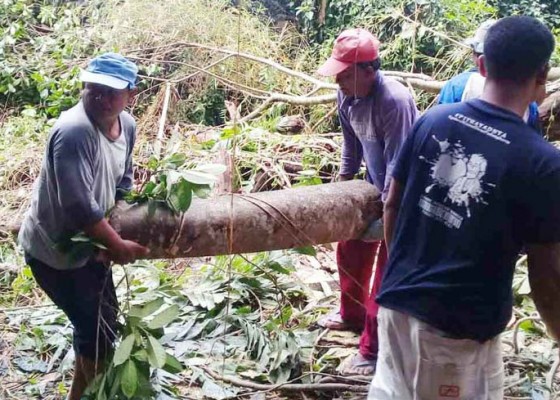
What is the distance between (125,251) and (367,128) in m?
1.28

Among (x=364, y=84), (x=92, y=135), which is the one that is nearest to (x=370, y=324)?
(x=364, y=84)

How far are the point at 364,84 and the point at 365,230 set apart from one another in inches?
26.0

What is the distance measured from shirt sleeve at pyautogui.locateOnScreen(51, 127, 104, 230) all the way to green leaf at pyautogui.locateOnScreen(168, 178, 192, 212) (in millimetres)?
313

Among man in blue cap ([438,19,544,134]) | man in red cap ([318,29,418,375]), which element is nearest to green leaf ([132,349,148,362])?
man in red cap ([318,29,418,375])

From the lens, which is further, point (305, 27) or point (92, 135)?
point (305, 27)

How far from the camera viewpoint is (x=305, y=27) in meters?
9.16

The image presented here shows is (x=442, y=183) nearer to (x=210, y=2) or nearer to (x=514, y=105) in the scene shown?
(x=514, y=105)

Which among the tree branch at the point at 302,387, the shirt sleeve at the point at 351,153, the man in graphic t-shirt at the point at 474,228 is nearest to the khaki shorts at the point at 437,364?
the man in graphic t-shirt at the point at 474,228

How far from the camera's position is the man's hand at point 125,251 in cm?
257

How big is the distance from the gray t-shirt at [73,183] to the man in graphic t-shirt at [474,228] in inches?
45.0

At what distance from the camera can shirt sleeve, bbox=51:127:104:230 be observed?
2430 mm

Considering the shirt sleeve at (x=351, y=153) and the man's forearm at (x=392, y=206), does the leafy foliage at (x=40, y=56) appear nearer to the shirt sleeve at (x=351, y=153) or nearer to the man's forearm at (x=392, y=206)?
the shirt sleeve at (x=351, y=153)

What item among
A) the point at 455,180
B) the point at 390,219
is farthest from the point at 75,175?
the point at 455,180

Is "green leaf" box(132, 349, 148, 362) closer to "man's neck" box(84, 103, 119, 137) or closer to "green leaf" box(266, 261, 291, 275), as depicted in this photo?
"man's neck" box(84, 103, 119, 137)
